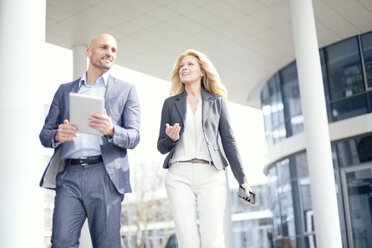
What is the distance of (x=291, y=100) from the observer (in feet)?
41.6

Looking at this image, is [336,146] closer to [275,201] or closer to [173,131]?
[275,201]

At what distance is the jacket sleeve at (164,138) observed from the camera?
3389 millimetres

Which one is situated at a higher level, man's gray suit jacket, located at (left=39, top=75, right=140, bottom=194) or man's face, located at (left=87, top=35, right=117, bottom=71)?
man's face, located at (left=87, top=35, right=117, bottom=71)

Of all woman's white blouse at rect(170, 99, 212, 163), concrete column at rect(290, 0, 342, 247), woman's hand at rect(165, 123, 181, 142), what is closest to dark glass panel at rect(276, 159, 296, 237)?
concrete column at rect(290, 0, 342, 247)

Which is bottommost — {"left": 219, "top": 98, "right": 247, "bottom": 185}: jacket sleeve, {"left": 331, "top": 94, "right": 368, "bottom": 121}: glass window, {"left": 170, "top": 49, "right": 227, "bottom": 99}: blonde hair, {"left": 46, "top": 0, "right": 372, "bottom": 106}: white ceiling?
{"left": 219, "top": 98, "right": 247, "bottom": 185}: jacket sleeve

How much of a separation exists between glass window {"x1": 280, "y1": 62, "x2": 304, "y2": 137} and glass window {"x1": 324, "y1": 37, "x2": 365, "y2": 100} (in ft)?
3.22

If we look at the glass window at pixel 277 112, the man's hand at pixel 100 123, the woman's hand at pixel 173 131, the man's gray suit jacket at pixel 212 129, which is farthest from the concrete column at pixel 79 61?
the man's hand at pixel 100 123

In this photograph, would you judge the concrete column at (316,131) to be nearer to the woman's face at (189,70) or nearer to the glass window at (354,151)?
the glass window at (354,151)

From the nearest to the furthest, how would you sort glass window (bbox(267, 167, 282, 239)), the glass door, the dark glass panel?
the glass door
the dark glass panel
glass window (bbox(267, 167, 282, 239))

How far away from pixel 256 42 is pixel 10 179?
829cm

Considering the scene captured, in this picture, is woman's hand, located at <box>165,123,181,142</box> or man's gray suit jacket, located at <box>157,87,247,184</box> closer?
woman's hand, located at <box>165,123,181,142</box>

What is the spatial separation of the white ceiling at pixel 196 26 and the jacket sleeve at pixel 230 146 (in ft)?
18.0

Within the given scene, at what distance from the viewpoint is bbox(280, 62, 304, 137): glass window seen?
12352mm

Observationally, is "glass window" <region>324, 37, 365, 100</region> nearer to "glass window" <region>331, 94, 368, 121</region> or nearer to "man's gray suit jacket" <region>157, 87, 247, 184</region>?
"glass window" <region>331, 94, 368, 121</region>
